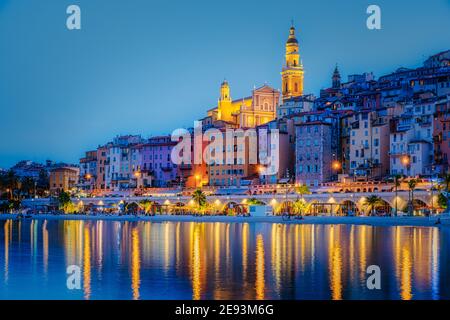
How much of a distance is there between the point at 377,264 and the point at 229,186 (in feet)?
231

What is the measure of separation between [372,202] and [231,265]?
4408cm

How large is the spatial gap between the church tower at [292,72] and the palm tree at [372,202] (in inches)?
2650

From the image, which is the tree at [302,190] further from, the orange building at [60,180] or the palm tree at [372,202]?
the orange building at [60,180]

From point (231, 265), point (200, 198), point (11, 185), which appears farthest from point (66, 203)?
point (231, 265)

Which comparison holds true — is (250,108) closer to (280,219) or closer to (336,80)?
(336,80)

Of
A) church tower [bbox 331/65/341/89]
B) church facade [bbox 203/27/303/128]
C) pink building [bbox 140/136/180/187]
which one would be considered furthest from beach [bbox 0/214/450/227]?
church tower [bbox 331/65/341/89]

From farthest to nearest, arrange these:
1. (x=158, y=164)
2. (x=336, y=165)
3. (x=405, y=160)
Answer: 1. (x=158, y=164)
2. (x=336, y=165)
3. (x=405, y=160)

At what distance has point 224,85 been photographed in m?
163

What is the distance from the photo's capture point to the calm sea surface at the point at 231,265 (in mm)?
35562

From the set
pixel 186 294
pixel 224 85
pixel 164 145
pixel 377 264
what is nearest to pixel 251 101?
pixel 224 85

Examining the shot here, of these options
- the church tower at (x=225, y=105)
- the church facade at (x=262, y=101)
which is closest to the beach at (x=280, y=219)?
the church facade at (x=262, y=101)

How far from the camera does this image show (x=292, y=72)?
15600 cm
